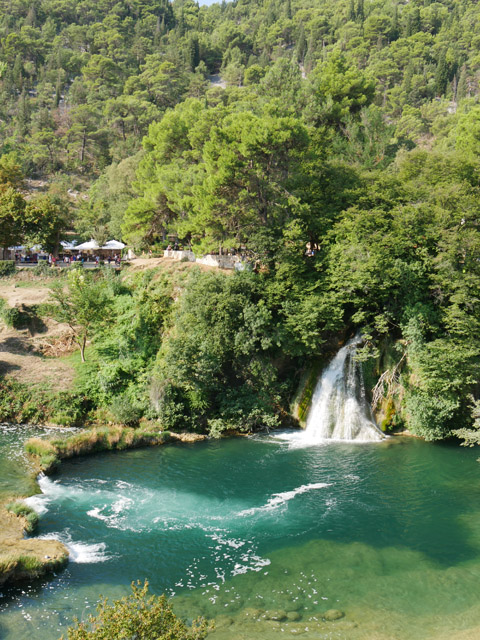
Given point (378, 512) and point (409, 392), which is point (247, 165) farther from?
point (378, 512)

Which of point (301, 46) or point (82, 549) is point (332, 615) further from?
point (301, 46)

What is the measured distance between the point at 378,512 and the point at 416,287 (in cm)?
1750

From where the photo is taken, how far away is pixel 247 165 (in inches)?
1516

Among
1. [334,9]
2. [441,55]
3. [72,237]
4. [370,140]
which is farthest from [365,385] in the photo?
[334,9]

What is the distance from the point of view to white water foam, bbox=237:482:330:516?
22589 mm

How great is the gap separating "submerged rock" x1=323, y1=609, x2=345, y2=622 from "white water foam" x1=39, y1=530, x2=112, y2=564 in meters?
8.25

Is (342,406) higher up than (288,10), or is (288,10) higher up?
(288,10)

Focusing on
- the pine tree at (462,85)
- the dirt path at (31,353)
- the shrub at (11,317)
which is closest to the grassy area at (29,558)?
the dirt path at (31,353)

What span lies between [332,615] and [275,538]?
5.00 meters

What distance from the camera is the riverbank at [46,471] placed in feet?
55.6

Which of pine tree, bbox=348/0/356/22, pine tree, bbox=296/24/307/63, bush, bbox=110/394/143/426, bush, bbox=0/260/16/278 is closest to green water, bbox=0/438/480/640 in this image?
bush, bbox=110/394/143/426

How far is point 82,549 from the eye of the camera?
19.1 metres

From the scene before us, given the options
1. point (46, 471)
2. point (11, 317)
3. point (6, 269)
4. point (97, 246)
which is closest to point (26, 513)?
point (46, 471)

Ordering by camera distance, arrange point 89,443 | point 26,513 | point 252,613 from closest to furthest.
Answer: point 252,613 → point 26,513 → point 89,443
